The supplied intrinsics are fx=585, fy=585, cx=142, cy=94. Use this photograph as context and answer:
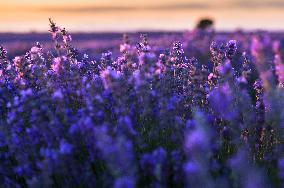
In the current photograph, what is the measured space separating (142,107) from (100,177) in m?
1.01

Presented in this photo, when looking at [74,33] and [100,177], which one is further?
[74,33]

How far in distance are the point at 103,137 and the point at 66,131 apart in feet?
3.01

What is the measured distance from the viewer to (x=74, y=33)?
120 feet

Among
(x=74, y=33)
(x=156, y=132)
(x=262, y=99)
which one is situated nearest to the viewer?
(x=156, y=132)

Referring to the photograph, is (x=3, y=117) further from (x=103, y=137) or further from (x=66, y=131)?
(x=103, y=137)

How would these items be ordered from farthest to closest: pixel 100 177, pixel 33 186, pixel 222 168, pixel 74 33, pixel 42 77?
pixel 74 33 → pixel 42 77 → pixel 222 168 → pixel 100 177 → pixel 33 186

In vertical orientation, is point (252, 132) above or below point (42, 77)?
below

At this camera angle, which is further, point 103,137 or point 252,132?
point 252,132

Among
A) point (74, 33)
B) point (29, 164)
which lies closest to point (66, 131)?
point (29, 164)

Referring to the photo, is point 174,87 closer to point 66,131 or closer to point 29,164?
point 66,131

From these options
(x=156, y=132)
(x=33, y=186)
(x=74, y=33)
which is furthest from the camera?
(x=74, y=33)

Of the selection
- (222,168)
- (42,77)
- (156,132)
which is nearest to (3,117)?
(42,77)

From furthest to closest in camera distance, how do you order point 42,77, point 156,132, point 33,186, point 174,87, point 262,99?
point 174,87, point 262,99, point 42,77, point 156,132, point 33,186

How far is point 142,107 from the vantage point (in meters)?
4.23
